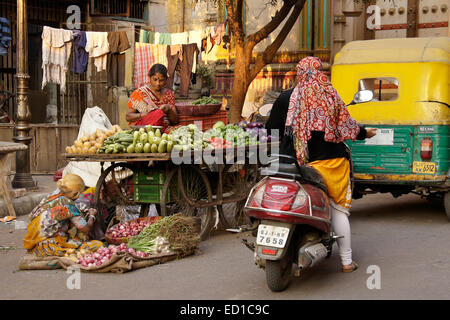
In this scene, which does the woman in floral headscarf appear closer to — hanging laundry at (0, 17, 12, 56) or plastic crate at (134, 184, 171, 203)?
plastic crate at (134, 184, 171, 203)

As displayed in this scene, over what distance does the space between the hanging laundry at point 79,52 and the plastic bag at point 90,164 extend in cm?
212

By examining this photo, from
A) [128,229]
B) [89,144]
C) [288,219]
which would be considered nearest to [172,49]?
[89,144]

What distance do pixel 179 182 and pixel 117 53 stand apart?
6.78m

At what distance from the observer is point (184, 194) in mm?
7137

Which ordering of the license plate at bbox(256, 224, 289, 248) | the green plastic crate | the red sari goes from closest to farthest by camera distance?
the license plate at bbox(256, 224, 289, 248)
the green plastic crate
the red sari

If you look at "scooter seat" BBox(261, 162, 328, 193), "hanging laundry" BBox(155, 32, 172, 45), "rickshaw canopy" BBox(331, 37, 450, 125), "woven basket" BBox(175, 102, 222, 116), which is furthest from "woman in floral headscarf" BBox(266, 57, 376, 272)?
"hanging laundry" BBox(155, 32, 172, 45)

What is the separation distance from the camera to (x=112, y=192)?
752 cm

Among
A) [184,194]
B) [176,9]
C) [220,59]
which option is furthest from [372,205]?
[176,9]

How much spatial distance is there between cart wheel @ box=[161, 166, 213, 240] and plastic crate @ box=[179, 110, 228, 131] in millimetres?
1116

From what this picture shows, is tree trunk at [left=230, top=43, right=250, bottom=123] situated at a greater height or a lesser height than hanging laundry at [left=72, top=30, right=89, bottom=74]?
lesser

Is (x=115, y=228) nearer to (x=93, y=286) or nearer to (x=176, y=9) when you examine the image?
(x=93, y=286)

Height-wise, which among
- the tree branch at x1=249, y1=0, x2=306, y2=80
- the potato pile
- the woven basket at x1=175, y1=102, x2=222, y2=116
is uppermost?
the tree branch at x1=249, y1=0, x2=306, y2=80

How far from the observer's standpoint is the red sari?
785 cm

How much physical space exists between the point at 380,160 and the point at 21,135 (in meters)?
5.79
